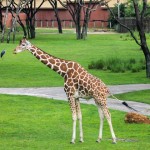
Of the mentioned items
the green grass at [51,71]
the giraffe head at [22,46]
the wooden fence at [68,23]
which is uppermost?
the giraffe head at [22,46]

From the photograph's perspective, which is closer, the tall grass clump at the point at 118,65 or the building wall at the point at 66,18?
the tall grass clump at the point at 118,65

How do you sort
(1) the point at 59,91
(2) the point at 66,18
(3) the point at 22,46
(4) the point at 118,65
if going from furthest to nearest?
(2) the point at 66,18 < (4) the point at 118,65 < (1) the point at 59,91 < (3) the point at 22,46

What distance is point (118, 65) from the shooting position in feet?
121

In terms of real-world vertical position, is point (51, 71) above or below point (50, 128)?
below

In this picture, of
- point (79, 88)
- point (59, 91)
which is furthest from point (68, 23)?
point (79, 88)

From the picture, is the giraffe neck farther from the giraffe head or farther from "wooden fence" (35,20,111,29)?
"wooden fence" (35,20,111,29)

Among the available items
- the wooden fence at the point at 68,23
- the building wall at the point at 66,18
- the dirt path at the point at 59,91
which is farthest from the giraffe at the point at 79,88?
the building wall at the point at 66,18

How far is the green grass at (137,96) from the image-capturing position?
82.1 ft

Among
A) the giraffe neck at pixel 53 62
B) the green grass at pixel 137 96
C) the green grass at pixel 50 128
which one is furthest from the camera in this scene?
the green grass at pixel 137 96

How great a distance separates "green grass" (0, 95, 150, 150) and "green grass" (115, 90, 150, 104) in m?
2.34

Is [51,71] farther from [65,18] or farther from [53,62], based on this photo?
[65,18]

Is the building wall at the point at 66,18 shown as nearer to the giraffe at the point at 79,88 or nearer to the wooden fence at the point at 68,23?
the wooden fence at the point at 68,23

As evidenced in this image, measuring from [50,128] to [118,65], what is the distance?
18801 mm

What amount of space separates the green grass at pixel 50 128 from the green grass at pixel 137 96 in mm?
Result: 2337
